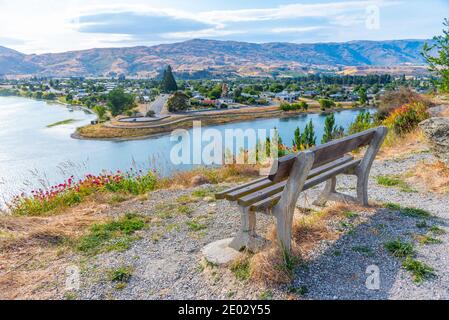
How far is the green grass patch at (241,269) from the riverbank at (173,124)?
35200 millimetres

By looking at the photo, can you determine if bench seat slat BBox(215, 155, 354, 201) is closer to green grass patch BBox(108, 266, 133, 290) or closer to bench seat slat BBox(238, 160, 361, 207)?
bench seat slat BBox(238, 160, 361, 207)

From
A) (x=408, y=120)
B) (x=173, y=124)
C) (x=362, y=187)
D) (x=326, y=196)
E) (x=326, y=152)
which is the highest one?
(x=326, y=152)

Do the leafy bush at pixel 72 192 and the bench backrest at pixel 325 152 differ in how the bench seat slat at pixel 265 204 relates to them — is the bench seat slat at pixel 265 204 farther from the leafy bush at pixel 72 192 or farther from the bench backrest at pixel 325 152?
the leafy bush at pixel 72 192

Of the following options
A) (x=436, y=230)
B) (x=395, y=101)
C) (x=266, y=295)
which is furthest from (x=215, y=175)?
(x=395, y=101)

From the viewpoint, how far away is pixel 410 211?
13.0 ft

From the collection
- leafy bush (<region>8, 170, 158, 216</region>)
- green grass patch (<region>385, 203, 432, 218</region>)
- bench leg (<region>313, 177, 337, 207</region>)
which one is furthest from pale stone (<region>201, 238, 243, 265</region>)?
leafy bush (<region>8, 170, 158, 216</region>)

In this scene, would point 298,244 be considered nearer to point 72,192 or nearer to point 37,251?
point 37,251

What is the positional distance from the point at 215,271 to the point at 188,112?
161 ft

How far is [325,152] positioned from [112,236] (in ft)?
7.70

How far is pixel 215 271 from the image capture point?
2949 millimetres

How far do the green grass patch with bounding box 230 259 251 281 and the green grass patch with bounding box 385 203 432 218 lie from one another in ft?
6.64

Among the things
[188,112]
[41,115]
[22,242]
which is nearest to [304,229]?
[22,242]

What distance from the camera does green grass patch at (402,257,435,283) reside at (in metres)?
2.65
